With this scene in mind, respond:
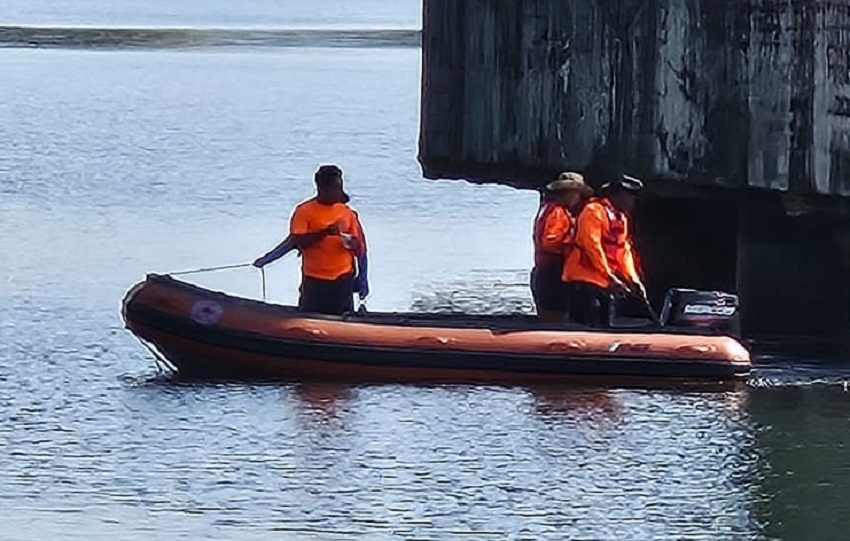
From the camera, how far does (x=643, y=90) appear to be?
21.5 meters

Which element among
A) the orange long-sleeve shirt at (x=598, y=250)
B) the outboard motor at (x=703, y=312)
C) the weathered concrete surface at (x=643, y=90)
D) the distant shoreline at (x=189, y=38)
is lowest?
the outboard motor at (x=703, y=312)

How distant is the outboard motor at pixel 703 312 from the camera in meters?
19.4

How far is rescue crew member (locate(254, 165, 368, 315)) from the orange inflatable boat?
43 centimetres

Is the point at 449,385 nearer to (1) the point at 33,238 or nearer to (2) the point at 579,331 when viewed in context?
(2) the point at 579,331

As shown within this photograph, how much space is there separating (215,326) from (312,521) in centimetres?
427

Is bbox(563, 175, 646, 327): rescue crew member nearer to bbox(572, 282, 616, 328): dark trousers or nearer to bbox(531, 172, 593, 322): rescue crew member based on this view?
Result: bbox(572, 282, 616, 328): dark trousers

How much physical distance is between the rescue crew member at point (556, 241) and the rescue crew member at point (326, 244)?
1425 millimetres

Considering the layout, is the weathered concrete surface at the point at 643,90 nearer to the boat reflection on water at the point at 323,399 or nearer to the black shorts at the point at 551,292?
the black shorts at the point at 551,292

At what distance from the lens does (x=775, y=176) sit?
2009 centimetres

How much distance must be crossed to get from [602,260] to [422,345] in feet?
5.07

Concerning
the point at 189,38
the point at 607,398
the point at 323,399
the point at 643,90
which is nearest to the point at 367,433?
the point at 323,399

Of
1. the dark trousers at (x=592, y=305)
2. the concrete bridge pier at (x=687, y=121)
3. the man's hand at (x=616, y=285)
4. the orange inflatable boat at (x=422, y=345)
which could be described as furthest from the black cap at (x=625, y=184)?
the orange inflatable boat at (x=422, y=345)

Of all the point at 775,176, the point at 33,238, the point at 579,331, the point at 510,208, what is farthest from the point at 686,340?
the point at 510,208

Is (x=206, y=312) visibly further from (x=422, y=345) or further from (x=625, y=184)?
(x=625, y=184)
